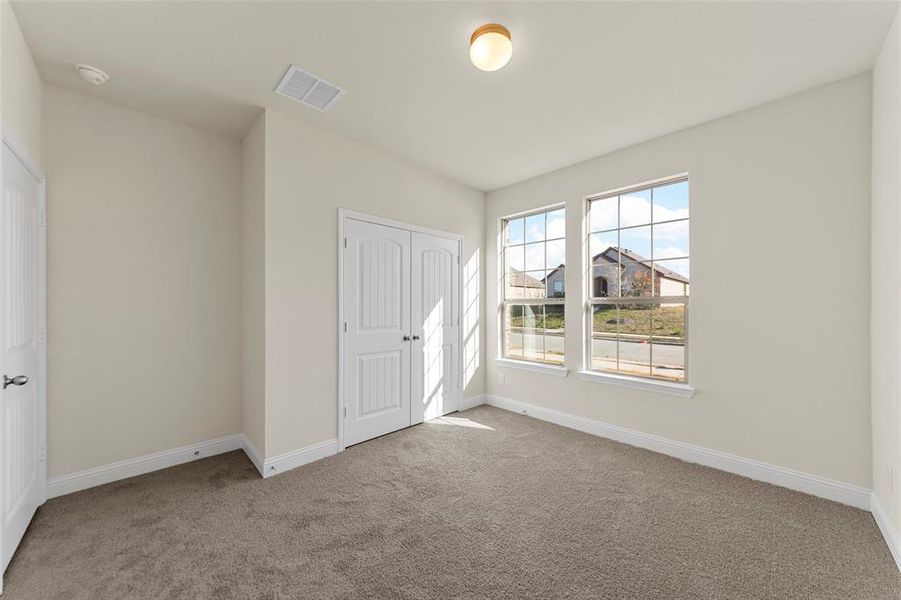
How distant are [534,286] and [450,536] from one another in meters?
2.84

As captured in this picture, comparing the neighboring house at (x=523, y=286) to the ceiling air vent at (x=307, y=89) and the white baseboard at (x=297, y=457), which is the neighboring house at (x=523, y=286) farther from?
the ceiling air vent at (x=307, y=89)

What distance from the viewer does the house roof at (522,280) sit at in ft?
14.0

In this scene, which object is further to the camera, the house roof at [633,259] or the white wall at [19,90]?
the house roof at [633,259]

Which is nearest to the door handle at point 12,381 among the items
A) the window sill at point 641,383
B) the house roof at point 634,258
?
the window sill at point 641,383

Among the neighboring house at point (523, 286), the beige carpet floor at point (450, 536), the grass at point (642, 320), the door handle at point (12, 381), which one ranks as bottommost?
the beige carpet floor at point (450, 536)

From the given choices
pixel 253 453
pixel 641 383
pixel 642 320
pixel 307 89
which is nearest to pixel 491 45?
pixel 307 89

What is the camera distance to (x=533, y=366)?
4137mm

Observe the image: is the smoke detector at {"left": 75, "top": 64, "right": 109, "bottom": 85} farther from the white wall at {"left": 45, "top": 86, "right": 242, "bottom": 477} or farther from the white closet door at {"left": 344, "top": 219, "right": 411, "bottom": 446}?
the white closet door at {"left": 344, "top": 219, "right": 411, "bottom": 446}

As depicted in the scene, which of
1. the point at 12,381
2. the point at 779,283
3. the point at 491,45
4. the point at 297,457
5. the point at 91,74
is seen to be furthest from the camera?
the point at 297,457

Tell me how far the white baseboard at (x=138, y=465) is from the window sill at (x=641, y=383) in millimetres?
3310

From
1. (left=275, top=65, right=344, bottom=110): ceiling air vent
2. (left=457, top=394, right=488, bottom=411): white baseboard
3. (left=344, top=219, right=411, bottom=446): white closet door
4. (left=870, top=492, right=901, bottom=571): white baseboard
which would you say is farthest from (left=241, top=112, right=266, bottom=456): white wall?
(left=870, top=492, right=901, bottom=571): white baseboard

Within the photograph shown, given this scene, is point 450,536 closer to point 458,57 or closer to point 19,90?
point 458,57

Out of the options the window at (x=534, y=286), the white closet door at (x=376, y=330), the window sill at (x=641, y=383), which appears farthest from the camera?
the window at (x=534, y=286)

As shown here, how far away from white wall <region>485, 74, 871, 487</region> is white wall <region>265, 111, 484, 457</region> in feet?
8.64
